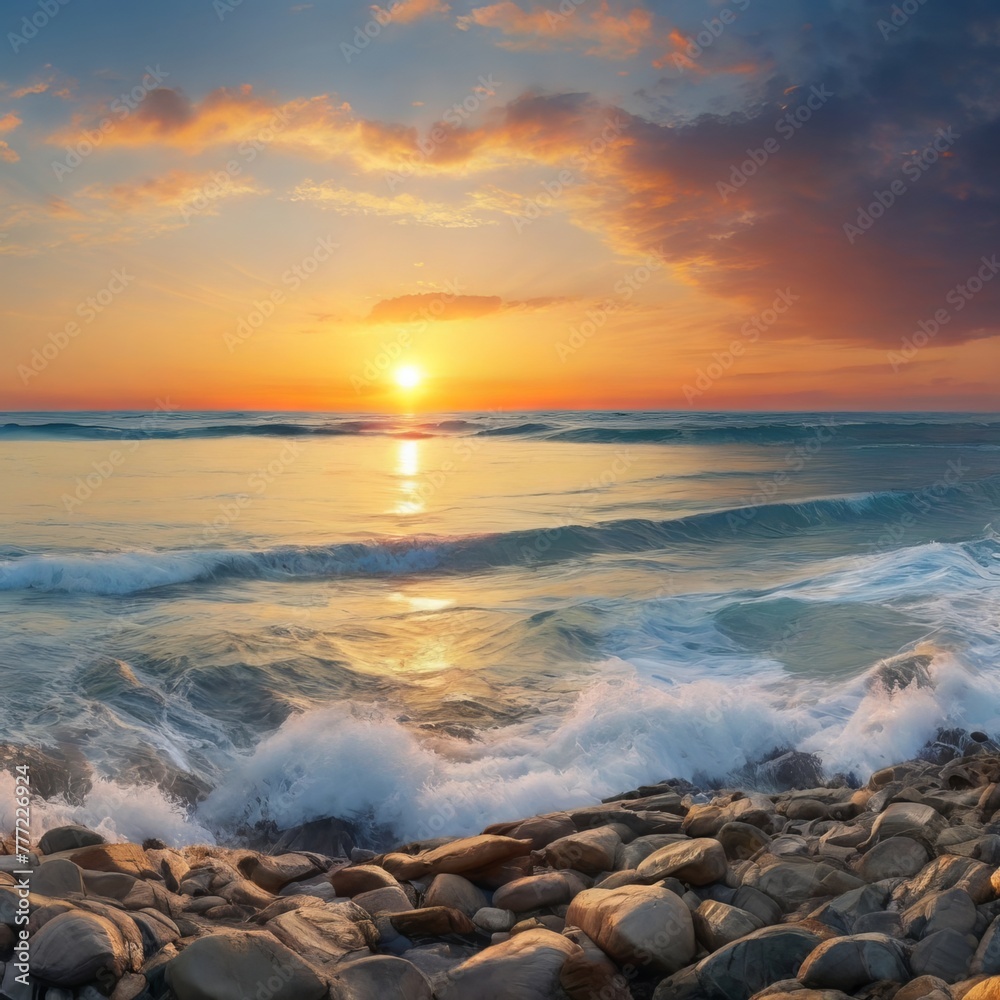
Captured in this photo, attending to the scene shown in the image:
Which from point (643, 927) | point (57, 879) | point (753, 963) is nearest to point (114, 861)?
point (57, 879)

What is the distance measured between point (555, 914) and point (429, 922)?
632 millimetres

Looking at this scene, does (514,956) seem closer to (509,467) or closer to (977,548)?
(977,548)

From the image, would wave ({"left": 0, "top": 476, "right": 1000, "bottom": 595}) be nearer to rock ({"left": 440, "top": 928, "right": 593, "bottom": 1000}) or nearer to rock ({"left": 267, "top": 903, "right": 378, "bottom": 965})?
rock ({"left": 267, "top": 903, "right": 378, "bottom": 965})

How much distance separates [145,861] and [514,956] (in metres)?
2.13

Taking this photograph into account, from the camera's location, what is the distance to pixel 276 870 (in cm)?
464

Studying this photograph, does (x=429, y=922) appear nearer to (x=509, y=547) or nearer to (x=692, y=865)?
(x=692, y=865)

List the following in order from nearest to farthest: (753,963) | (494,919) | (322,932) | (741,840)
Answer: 1. (753,963)
2. (322,932)
3. (494,919)
4. (741,840)

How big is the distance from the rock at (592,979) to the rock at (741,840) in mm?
1418

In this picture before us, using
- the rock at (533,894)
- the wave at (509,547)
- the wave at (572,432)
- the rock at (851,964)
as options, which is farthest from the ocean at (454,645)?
the wave at (572,432)

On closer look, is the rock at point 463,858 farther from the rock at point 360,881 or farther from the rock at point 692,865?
the rock at point 692,865

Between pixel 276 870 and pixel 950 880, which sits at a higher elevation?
pixel 950 880

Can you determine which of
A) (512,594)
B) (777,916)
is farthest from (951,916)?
(512,594)

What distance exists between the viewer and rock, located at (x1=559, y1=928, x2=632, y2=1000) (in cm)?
312

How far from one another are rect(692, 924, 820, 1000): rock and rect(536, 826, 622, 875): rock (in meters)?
1.19
